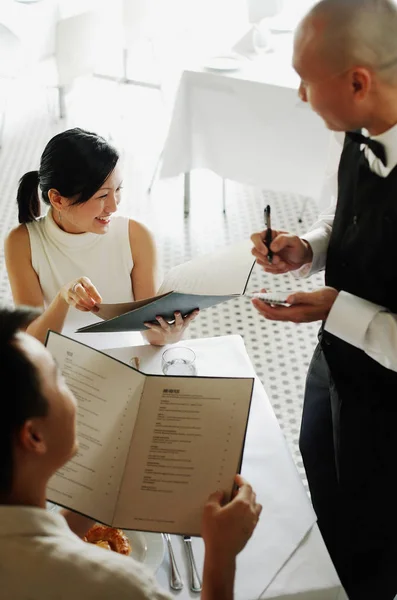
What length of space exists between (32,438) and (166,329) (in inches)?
29.0

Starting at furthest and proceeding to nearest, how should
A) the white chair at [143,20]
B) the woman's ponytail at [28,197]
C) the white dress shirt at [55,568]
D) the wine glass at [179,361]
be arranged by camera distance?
the white chair at [143,20] → the woman's ponytail at [28,197] → the wine glass at [179,361] → the white dress shirt at [55,568]

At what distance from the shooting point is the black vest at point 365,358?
1.45 meters

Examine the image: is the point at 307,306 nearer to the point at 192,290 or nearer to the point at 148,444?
the point at 192,290

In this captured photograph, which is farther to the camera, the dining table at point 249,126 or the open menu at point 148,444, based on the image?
the dining table at point 249,126

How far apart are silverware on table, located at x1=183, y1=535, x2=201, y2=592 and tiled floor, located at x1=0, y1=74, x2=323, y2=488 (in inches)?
52.2

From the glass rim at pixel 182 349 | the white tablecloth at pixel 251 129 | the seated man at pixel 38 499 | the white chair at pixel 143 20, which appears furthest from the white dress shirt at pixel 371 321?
the white chair at pixel 143 20

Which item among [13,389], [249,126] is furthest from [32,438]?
[249,126]

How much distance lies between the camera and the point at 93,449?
1234 mm

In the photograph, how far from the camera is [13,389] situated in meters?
0.91

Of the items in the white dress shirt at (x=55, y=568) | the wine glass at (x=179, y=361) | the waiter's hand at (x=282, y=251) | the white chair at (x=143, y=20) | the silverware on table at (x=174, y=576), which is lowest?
the silverware on table at (x=174, y=576)

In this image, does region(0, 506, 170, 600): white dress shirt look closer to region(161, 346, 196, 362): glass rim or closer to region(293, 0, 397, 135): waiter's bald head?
region(161, 346, 196, 362): glass rim

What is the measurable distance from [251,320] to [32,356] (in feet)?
7.77

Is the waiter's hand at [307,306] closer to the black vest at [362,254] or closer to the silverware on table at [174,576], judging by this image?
the black vest at [362,254]

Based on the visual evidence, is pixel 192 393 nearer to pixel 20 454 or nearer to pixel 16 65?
pixel 20 454
